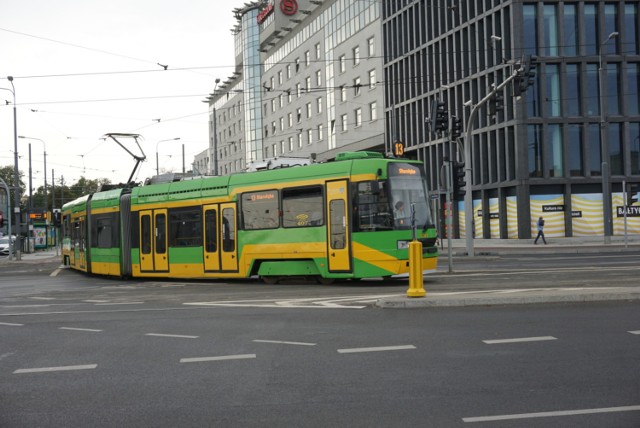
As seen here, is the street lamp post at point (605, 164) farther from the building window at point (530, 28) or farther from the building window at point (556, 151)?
the building window at point (530, 28)

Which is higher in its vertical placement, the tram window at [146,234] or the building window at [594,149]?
the building window at [594,149]

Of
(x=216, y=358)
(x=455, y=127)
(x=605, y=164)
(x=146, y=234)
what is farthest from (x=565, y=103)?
(x=216, y=358)

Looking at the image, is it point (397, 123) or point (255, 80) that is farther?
point (255, 80)

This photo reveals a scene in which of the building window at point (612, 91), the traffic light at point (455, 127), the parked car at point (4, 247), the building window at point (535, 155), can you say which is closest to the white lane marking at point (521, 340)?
the traffic light at point (455, 127)

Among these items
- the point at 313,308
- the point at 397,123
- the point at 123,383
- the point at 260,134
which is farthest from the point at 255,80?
the point at 123,383

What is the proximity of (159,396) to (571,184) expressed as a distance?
1619 inches

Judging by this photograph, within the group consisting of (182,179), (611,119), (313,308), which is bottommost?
(313,308)

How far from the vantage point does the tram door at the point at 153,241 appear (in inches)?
839

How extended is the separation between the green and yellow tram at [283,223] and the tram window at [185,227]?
0.03 meters

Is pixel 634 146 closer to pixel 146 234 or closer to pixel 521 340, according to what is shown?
pixel 146 234

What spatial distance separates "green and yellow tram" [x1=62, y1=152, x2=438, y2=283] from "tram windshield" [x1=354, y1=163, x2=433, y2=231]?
22 millimetres

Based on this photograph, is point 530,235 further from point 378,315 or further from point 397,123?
point 378,315

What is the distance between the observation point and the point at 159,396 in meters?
6.09

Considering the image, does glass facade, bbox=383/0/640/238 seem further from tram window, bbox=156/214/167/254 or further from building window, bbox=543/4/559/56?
tram window, bbox=156/214/167/254
